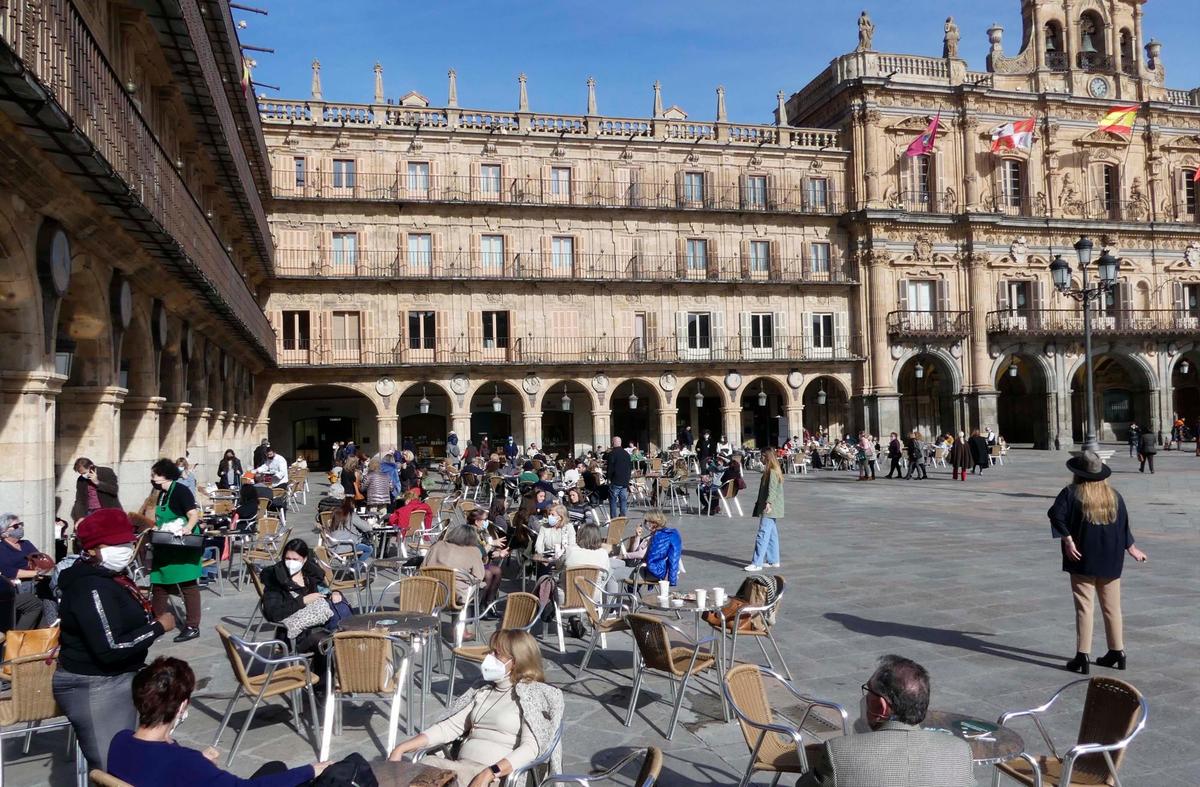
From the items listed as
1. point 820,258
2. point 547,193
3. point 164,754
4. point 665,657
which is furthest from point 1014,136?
point 164,754

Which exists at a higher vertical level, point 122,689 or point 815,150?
point 815,150

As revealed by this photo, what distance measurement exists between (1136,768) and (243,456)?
85.0 ft

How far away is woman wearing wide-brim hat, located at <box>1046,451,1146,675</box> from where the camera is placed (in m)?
6.23

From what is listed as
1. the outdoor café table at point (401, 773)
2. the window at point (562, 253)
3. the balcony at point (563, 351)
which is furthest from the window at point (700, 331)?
the outdoor café table at point (401, 773)

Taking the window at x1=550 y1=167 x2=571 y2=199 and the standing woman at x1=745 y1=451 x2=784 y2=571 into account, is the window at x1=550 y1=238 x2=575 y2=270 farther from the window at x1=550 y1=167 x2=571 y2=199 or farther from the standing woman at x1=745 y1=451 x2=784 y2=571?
the standing woman at x1=745 y1=451 x2=784 y2=571

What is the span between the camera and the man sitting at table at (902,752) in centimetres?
303

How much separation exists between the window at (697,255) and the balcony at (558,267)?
0.13 feet

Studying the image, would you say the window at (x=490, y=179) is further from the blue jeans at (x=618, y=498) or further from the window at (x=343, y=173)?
the blue jeans at (x=618, y=498)

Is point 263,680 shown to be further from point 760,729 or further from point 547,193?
point 547,193

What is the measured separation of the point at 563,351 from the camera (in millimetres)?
32625

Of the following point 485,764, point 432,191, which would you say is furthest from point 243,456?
point 485,764

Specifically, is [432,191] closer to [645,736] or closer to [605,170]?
[605,170]

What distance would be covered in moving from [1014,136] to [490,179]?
19952mm

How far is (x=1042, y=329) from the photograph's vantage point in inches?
1410
